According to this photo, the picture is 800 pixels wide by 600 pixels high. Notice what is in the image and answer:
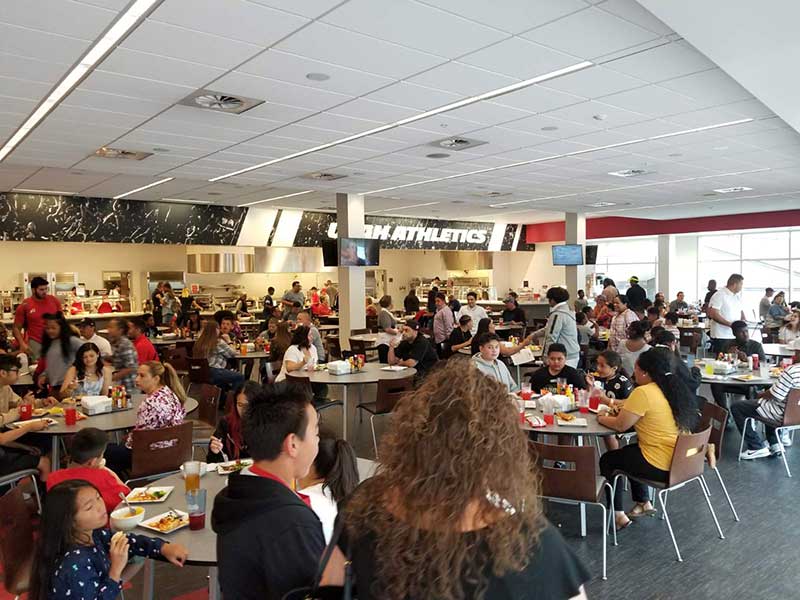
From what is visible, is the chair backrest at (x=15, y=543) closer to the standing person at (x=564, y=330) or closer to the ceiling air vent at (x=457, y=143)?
the standing person at (x=564, y=330)

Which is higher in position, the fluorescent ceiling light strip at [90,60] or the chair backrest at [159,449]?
the fluorescent ceiling light strip at [90,60]

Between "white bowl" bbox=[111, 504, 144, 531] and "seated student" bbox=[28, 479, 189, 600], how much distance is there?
0.15 meters

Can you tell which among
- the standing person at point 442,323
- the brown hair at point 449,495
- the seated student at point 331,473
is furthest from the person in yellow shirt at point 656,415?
the standing person at point 442,323

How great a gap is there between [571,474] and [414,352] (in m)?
3.32

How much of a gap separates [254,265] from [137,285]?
2.16 m

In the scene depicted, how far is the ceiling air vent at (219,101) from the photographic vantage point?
4.33 meters

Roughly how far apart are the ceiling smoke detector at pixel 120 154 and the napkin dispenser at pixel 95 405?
113 inches

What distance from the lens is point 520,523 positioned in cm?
106

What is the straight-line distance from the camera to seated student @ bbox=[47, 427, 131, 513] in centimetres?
265

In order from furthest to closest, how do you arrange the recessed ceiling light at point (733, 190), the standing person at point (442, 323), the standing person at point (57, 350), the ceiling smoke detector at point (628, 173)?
1. the recessed ceiling light at point (733, 190)
2. the standing person at point (442, 323)
3. the ceiling smoke detector at point (628, 173)
4. the standing person at point (57, 350)

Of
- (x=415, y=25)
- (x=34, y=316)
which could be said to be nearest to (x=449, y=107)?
(x=415, y=25)

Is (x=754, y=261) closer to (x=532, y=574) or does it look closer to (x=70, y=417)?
(x=70, y=417)

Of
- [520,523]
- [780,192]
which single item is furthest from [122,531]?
[780,192]

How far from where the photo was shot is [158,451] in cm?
356
